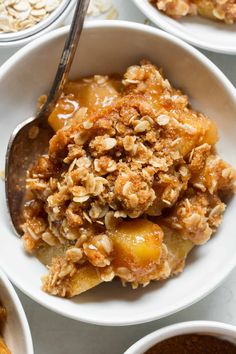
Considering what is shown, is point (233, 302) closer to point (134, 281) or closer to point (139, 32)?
point (134, 281)

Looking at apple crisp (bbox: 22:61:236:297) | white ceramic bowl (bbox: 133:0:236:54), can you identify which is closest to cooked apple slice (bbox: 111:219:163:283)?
apple crisp (bbox: 22:61:236:297)

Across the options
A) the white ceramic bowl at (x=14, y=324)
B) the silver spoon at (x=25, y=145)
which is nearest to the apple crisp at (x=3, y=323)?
the white ceramic bowl at (x=14, y=324)

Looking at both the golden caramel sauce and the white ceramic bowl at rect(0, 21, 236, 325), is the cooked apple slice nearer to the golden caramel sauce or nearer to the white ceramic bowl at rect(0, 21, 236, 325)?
the white ceramic bowl at rect(0, 21, 236, 325)

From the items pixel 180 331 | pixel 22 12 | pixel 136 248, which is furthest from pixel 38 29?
pixel 180 331

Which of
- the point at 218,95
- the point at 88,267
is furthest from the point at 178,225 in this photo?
→ the point at 218,95

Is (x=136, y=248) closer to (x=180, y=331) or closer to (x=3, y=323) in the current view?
(x=180, y=331)
